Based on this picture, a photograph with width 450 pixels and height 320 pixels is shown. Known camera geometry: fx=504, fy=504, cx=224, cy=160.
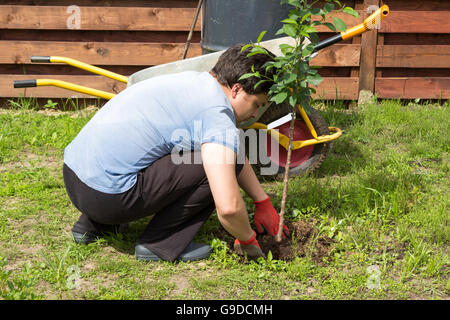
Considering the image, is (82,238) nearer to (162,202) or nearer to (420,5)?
(162,202)

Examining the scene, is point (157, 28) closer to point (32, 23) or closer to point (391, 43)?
point (32, 23)

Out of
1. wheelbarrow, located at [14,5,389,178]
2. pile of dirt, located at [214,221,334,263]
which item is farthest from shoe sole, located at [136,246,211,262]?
wheelbarrow, located at [14,5,389,178]

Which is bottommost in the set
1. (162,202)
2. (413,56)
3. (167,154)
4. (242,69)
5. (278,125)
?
(162,202)

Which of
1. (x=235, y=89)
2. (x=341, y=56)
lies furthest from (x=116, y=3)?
(x=235, y=89)

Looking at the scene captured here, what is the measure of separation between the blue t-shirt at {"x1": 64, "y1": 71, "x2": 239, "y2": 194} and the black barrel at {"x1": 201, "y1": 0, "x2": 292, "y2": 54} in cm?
91

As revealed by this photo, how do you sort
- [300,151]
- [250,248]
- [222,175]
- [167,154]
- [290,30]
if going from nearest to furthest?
1. [222,175]
2. [290,30]
3. [167,154]
4. [250,248]
5. [300,151]

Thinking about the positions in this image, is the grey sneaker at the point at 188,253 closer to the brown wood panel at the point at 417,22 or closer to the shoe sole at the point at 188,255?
the shoe sole at the point at 188,255

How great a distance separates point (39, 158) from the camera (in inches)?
148

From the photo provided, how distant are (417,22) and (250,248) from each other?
311cm

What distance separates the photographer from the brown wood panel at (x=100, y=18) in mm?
4547

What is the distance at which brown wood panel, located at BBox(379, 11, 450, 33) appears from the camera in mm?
4539

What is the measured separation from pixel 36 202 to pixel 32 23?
2.19 m

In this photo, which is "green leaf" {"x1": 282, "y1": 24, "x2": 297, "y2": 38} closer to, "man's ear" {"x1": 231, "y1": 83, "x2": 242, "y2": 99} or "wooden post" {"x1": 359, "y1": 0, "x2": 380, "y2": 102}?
"man's ear" {"x1": 231, "y1": 83, "x2": 242, "y2": 99}

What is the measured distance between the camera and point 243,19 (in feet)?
10.1
